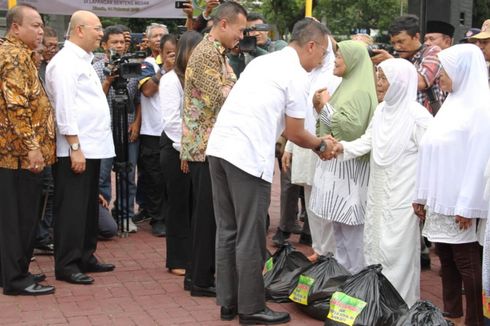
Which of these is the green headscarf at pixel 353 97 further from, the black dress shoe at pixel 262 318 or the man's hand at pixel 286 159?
the black dress shoe at pixel 262 318

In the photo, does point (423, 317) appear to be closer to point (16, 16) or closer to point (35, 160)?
point (35, 160)

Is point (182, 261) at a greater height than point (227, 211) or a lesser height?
lesser

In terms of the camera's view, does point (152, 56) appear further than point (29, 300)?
Yes

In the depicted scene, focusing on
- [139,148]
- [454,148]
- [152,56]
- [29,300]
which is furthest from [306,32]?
[152,56]

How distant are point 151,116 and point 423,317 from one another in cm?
439

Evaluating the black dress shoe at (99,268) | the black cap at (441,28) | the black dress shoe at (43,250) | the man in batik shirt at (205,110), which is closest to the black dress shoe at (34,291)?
the black dress shoe at (99,268)

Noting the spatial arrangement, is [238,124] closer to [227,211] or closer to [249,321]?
[227,211]

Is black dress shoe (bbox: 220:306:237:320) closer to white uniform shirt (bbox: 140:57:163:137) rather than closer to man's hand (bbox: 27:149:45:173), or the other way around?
man's hand (bbox: 27:149:45:173)

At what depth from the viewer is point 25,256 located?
18.1ft

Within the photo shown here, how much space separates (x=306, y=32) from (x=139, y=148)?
3.62 meters

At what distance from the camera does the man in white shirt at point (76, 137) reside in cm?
562

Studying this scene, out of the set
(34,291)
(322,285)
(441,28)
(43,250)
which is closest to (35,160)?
(34,291)

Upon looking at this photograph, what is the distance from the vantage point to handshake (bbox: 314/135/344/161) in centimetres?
523

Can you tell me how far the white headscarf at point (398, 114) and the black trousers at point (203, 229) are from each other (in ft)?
4.10
